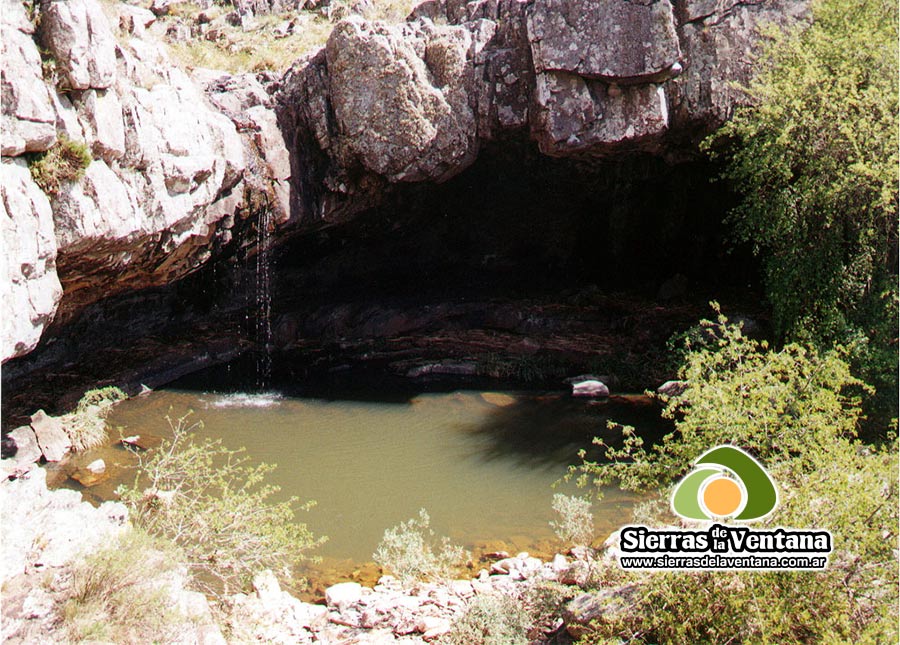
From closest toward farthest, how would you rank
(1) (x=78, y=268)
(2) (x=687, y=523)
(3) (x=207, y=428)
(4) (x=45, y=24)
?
1. (2) (x=687, y=523)
2. (4) (x=45, y=24)
3. (1) (x=78, y=268)
4. (3) (x=207, y=428)

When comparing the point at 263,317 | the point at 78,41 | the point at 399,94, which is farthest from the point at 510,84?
the point at 263,317

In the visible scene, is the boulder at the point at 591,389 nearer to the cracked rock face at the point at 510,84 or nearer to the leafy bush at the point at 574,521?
the cracked rock face at the point at 510,84

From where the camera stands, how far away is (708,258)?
2328 centimetres

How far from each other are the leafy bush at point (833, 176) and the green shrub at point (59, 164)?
12.4 meters

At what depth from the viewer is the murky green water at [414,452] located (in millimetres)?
11633

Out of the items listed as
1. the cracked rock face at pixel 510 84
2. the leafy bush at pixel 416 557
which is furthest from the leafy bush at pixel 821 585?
the cracked rock face at pixel 510 84

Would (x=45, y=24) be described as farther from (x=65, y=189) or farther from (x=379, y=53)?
(x=379, y=53)

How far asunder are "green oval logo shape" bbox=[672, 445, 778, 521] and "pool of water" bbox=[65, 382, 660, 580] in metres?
4.37

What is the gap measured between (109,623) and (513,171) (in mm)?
18810

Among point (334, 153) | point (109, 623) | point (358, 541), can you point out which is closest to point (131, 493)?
point (109, 623)

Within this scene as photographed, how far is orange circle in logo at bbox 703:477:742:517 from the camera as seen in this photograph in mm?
6590

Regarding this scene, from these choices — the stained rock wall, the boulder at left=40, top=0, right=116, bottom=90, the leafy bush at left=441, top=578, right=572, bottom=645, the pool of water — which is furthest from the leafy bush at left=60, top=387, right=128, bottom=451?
the leafy bush at left=441, top=578, right=572, bottom=645

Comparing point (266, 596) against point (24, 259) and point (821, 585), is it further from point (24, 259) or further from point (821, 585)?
point (821, 585)

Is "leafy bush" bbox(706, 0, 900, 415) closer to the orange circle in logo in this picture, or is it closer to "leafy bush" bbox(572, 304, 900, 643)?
"leafy bush" bbox(572, 304, 900, 643)
